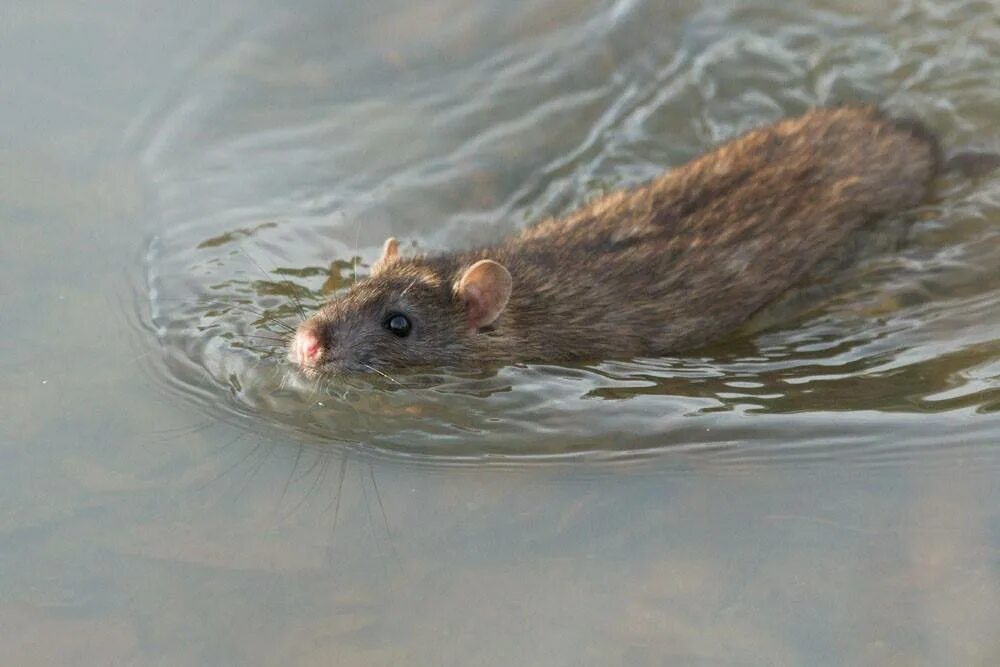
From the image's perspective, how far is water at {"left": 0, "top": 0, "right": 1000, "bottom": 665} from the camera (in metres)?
4.66

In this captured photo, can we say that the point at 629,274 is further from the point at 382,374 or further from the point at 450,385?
the point at 382,374

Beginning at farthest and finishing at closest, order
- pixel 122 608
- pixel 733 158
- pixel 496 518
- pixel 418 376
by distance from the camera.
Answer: pixel 733 158
pixel 418 376
pixel 496 518
pixel 122 608

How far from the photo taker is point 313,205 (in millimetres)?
7414

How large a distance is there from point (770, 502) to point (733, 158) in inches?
96.1

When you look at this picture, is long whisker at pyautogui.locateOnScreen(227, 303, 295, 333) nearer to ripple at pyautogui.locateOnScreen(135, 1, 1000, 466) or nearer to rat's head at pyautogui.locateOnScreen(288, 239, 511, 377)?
ripple at pyautogui.locateOnScreen(135, 1, 1000, 466)

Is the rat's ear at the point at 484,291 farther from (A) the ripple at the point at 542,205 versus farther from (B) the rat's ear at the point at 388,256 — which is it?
(B) the rat's ear at the point at 388,256

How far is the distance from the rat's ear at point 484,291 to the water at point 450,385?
32 centimetres

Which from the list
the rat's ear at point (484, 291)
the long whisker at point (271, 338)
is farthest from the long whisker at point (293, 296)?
the rat's ear at point (484, 291)

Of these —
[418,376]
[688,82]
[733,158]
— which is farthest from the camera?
[688,82]

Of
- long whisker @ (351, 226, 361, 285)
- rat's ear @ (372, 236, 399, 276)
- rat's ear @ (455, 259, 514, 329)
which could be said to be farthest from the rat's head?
long whisker @ (351, 226, 361, 285)

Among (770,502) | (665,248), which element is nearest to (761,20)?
(665,248)

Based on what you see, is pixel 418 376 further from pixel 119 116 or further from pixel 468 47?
pixel 468 47

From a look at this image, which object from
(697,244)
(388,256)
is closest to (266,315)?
(388,256)

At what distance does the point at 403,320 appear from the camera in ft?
20.4
